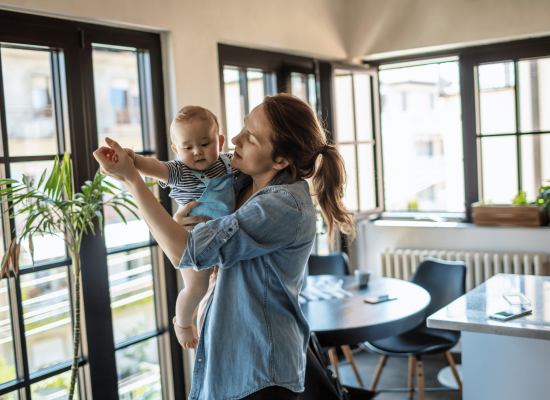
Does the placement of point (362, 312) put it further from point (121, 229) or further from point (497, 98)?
point (497, 98)

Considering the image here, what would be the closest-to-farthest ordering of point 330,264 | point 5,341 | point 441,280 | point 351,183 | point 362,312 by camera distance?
point 5,341, point 362,312, point 441,280, point 330,264, point 351,183

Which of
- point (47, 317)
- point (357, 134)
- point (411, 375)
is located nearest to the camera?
point (47, 317)

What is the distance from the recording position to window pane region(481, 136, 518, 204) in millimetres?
4434

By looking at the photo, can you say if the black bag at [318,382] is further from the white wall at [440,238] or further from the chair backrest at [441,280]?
the white wall at [440,238]

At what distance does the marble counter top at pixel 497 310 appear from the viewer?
6.43 feet

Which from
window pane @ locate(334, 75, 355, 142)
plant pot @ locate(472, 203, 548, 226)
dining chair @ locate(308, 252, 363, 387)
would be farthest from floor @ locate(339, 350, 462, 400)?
window pane @ locate(334, 75, 355, 142)

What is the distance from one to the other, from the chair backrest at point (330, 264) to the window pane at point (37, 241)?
6.47 feet

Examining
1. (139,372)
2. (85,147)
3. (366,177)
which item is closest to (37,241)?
(85,147)

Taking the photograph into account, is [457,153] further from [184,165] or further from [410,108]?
[184,165]

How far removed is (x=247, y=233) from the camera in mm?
1169

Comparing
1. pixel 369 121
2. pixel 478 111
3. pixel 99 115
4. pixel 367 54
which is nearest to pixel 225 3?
pixel 99 115

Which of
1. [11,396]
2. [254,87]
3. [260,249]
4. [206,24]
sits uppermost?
[206,24]

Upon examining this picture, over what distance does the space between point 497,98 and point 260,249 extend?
3887 mm

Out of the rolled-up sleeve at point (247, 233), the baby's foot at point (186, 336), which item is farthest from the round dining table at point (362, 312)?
the rolled-up sleeve at point (247, 233)
